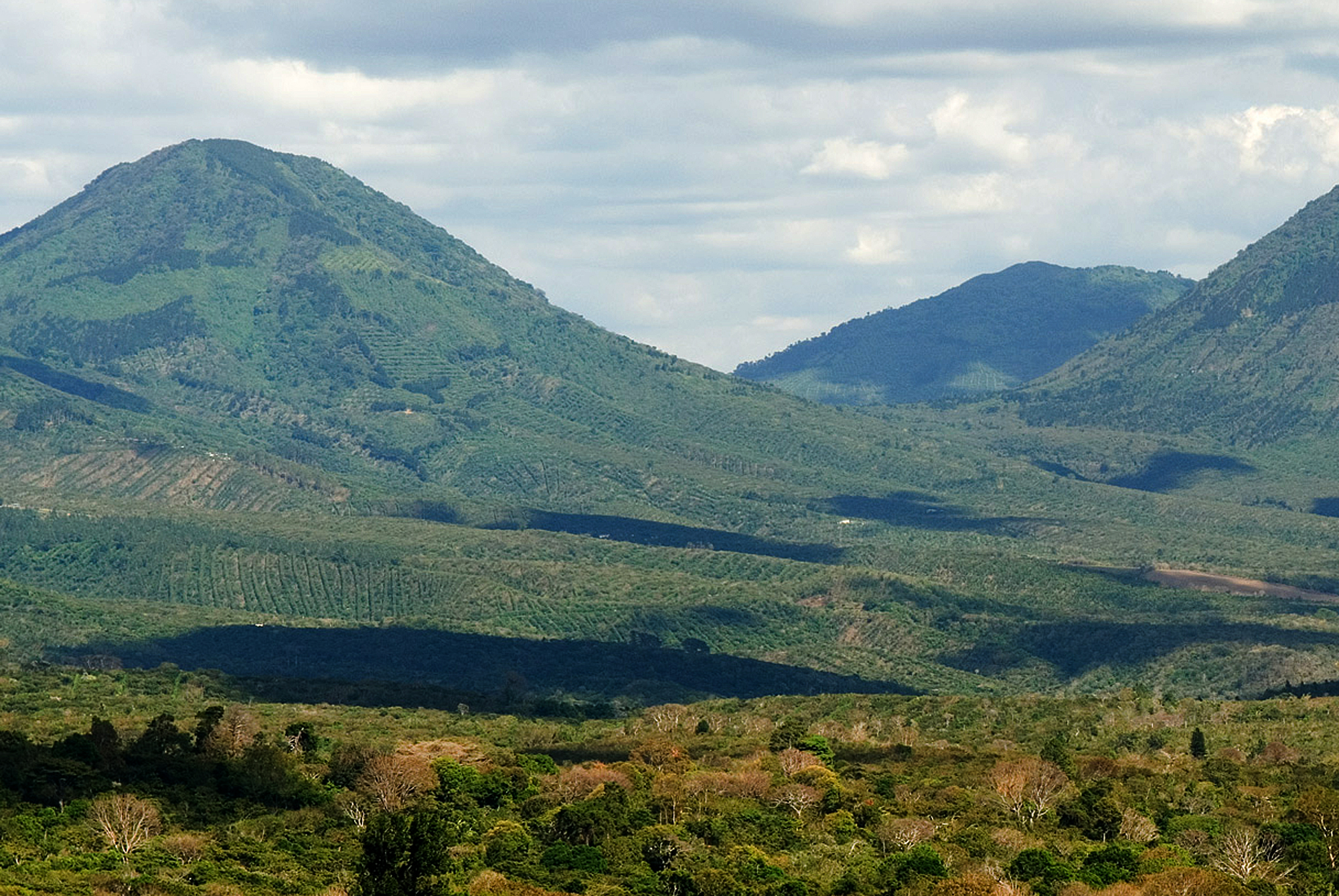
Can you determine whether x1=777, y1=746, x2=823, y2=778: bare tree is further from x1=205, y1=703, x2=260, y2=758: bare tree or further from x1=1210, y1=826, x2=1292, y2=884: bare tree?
x1=205, y1=703, x2=260, y2=758: bare tree

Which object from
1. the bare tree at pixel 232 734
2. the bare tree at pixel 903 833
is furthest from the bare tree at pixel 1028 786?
the bare tree at pixel 232 734

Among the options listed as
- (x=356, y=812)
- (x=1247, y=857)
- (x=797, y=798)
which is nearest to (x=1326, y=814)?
(x=1247, y=857)

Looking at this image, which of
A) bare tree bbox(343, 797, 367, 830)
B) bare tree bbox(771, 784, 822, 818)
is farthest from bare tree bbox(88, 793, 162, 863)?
bare tree bbox(771, 784, 822, 818)

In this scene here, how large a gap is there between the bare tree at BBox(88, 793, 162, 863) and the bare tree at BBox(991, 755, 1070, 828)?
143 feet

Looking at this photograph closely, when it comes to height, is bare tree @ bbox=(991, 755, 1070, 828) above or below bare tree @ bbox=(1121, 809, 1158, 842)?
above

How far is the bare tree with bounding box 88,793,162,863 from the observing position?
11269cm

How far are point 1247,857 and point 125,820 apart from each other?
53087mm

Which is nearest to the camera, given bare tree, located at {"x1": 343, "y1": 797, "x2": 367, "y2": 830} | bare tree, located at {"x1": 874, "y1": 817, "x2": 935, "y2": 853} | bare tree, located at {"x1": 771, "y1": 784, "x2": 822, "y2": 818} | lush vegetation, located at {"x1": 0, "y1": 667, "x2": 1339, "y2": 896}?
lush vegetation, located at {"x1": 0, "y1": 667, "x2": 1339, "y2": 896}

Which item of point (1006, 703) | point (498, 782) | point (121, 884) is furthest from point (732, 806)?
point (1006, 703)

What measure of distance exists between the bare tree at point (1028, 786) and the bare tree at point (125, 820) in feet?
143

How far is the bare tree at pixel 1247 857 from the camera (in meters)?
109

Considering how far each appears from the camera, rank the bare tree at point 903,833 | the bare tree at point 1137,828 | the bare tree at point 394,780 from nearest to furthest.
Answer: the bare tree at point 903,833 → the bare tree at point 1137,828 → the bare tree at point 394,780

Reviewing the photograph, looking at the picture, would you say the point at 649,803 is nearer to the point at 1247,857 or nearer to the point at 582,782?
the point at 582,782

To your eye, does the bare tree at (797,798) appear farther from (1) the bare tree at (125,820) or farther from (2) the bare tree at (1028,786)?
(1) the bare tree at (125,820)
